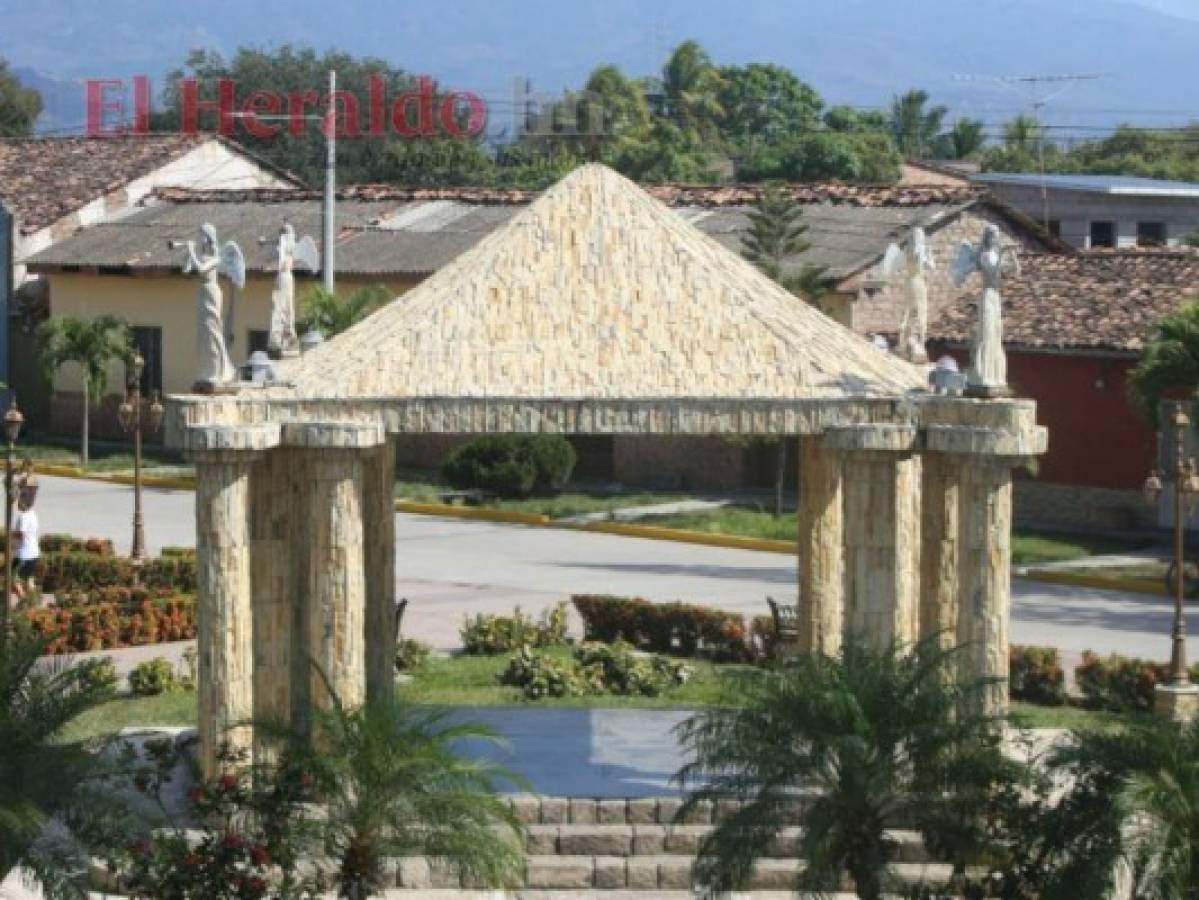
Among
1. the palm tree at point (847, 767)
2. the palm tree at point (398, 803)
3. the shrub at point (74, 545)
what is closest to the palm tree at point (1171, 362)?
the shrub at point (74, 545)

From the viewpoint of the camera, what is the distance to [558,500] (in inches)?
1766

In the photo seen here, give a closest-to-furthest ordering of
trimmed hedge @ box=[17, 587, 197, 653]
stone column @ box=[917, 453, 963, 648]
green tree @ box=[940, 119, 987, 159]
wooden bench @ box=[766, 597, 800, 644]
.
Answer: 1. stone column @ box=[917, 453, 963, 648]
2. wooden bench @ box=[766, 597, 800, 644]
3. trimmed hedge @ box=[17, 587, 197, 653]
4. green tree @ box=[940, 119, 987, 159]

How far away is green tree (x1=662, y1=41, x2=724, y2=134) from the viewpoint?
334ft

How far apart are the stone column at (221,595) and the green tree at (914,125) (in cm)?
8354

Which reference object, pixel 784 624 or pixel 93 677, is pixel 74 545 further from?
pixel 93 677

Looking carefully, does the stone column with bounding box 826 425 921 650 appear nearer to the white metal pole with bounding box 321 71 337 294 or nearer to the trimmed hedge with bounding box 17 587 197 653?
the trimmed hedge with bounding box 17 587 197 653

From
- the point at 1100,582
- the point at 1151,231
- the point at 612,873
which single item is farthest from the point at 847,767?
the point at 1151,231

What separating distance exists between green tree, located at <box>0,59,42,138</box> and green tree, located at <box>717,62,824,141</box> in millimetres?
24884

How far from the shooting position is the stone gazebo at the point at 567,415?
2075cm

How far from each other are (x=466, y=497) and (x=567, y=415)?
936 inches

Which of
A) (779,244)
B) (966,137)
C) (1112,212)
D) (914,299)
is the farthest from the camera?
(966,137)

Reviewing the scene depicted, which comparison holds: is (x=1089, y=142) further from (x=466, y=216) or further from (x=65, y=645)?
(x=65, y=645)

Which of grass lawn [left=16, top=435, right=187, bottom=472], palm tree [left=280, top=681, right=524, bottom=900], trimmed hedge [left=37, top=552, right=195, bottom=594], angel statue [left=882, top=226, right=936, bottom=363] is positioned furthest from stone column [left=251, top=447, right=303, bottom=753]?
grass lawn [left=16, top=435, right=187, bottom=472]

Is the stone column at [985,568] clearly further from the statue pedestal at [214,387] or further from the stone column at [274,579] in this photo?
the statue pedestal at [214,387]
